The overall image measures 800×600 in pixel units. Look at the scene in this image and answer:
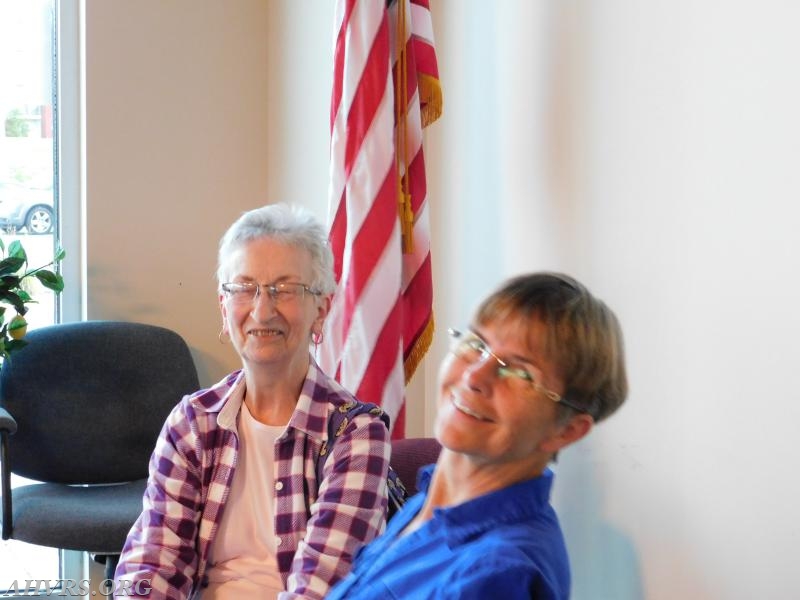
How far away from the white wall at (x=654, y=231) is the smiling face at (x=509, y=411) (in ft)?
1.50

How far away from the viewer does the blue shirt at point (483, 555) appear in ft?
3.87

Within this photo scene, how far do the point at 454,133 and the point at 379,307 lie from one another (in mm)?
552

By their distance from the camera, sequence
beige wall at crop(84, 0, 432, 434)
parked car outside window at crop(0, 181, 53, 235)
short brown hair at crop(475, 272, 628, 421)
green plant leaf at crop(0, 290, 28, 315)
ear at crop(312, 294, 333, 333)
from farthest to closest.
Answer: parked car outside window at crop(0, 181, 53, 235) < beige wall at crop(84, 0, 432, 434) < green plant leaf at crop(0, 290, 28, 315) < ear at crop(312, 294, 333, 333) < short brown hair at crop(475, 272, 628, 421)

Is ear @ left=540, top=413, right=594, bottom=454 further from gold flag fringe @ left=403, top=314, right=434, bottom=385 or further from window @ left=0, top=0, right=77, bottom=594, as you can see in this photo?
window @ left=0, top=0, right=77, bottom=594

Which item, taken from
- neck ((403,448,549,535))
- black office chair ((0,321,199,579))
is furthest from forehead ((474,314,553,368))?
black office chair ((0,321,199,579))

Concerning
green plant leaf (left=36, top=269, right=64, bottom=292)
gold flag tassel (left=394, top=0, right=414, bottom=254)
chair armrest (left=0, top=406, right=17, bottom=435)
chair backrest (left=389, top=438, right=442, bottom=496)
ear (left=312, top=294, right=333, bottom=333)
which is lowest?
chair armrest (left=0, top=406, right=17, bottom=435)

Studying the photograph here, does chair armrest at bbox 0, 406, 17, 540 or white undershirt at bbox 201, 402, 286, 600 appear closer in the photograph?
white undershirt at bbox 201, 402, 286, 600

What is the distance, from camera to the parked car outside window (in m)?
3.66

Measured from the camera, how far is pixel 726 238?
1695mm

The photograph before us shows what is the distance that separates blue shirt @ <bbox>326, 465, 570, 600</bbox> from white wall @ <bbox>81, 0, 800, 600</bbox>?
49 cm

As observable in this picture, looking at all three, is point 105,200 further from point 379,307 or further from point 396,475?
point 396,475

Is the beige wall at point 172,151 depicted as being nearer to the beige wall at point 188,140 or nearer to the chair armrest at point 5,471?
the beige wall at point 188,140

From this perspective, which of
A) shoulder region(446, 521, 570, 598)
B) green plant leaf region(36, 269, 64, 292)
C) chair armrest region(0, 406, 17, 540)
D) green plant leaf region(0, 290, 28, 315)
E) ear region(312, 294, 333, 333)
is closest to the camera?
shoulder region(446, 521, 570, 598)

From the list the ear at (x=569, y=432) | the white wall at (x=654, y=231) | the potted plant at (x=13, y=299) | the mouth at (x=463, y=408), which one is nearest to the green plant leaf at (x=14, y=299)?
the potted plant at (x=13, y=299)
